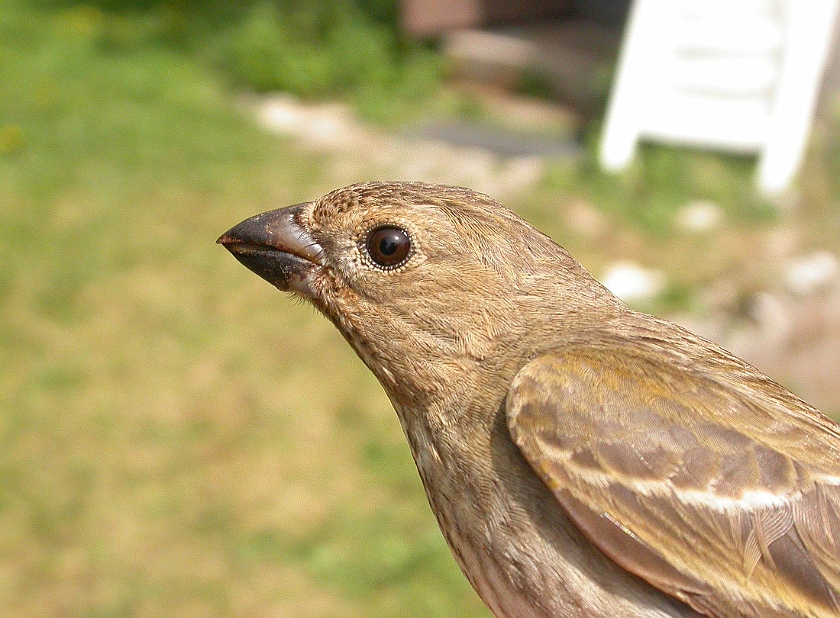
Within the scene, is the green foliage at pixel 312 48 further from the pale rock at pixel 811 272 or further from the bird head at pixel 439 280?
the bird head at pixel 439 280

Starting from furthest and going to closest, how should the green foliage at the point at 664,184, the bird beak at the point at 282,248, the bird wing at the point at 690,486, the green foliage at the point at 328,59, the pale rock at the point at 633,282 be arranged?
the green foliage at the point at 328,59, the green foliage at the point at 664,184, the pale rock at the point at 633,282, the bird beak at the point at 282,248, the bird wing at the point at 690,486

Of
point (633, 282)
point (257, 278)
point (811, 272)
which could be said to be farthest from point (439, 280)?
point (811, 272)

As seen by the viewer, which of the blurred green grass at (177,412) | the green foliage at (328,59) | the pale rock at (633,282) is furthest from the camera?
the green foliage at (328,59)

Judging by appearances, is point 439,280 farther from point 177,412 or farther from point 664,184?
point 664,184

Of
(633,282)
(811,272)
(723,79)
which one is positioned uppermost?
(723,79)

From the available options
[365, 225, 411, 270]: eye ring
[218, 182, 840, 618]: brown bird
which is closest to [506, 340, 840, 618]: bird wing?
[218, 182, 840, 618]: brown bird

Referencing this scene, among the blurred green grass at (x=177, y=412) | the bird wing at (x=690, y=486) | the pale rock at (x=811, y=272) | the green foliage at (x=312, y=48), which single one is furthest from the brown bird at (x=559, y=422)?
the green foliage at (x=312, y=48)
